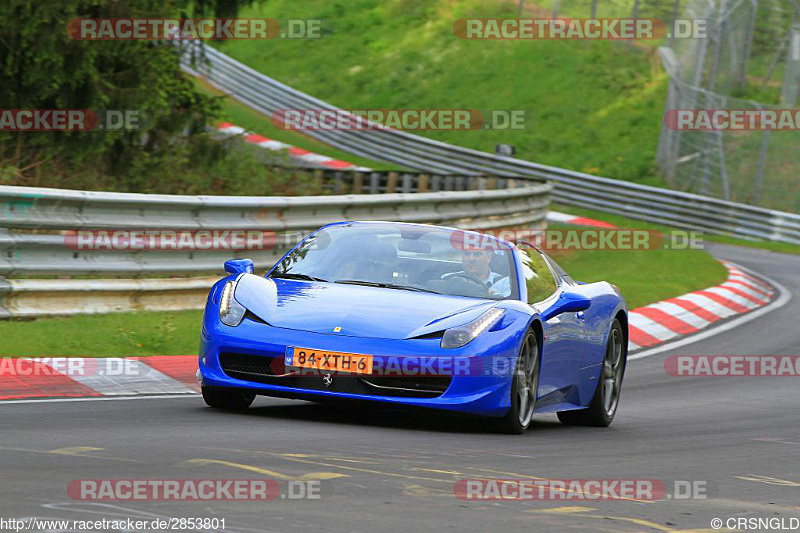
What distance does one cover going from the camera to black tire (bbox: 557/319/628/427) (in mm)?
9180

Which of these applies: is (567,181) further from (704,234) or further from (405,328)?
(405,328)

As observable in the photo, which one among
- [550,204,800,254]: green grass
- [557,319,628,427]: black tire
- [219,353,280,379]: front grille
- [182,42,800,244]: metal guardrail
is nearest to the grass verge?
[219,353,280,379]: front grille

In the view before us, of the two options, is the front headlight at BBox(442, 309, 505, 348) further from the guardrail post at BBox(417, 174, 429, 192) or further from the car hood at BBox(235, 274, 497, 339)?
the guardrail post at BBox(417, 174, 429, 192)

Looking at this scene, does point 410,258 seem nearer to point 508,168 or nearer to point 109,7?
point 109,7

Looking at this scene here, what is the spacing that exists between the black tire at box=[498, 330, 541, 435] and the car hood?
33 centimetres

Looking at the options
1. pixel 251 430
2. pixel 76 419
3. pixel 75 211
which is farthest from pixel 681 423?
pixel 75 211

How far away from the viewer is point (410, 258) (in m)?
8.35

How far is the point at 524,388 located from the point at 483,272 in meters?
0.85

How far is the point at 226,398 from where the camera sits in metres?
7.89

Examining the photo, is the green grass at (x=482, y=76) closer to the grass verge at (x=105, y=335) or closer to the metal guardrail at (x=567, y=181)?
the metal guardrail at (x=567, y=181)

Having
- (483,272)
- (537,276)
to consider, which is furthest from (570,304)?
(483,272)

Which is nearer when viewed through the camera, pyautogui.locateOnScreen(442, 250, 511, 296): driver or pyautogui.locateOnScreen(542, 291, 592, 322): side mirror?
pyautogui.locateOnScreen(442, 250, 511, 296): driver

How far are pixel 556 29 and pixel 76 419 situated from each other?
126 feet

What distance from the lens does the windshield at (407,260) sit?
26.9 ft
